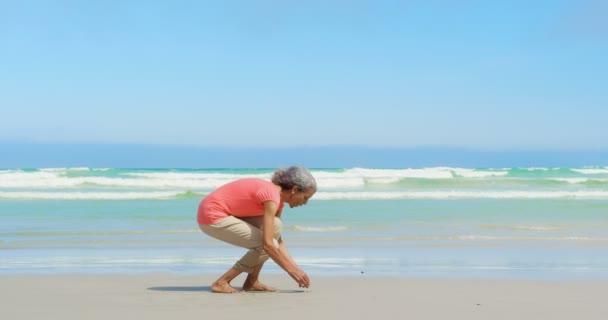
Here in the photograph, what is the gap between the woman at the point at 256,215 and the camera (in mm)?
5699

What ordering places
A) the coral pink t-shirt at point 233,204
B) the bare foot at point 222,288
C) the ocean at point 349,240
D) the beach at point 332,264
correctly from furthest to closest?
1. the ocean at point 349,240
2. the bare foot at point 222,288
3. the coral pink t-shirt at point 233,204
4. the beach at point 332,264

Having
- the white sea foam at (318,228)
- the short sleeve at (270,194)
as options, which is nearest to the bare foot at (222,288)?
the short sleeve at (270,194)

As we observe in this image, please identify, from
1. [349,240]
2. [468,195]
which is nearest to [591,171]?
[468,195]

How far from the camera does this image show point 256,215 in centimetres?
599

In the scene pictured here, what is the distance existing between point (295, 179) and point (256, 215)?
0.50 metres

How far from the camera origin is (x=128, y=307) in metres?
5.43

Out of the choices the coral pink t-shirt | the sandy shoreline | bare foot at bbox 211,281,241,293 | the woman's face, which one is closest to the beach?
the sandy shoreline

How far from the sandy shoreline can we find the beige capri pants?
0.90ft

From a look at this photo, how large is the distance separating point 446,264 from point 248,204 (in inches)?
119

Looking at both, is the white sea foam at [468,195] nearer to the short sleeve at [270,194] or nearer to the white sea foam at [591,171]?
the short sleeve at [270,194]

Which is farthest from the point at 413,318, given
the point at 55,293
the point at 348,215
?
the point at 348,215

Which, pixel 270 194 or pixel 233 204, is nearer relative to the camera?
pixel 270 194

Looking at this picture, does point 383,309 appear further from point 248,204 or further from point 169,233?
point 169,233

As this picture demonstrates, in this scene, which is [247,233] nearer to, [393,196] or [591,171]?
[393,196]
